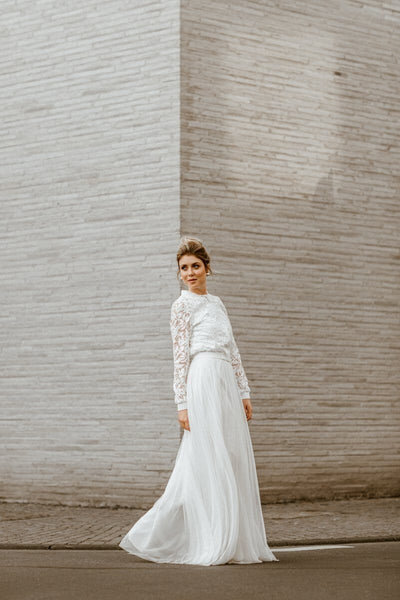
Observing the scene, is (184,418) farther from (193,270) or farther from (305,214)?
(305,214)

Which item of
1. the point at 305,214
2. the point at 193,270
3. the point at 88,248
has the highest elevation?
the point at 305,214

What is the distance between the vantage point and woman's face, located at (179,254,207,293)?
27.4 feet

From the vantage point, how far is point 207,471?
7980 mm

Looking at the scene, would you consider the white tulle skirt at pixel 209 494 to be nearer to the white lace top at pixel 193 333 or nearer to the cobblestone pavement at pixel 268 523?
the white lace top at pixel 193 333

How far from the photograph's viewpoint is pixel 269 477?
1330 centimetres

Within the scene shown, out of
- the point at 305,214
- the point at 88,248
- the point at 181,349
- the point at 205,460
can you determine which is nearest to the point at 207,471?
the point at 205,460

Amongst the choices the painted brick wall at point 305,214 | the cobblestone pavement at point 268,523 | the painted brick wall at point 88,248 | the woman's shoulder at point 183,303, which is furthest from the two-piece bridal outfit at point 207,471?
the painted brick wall at point 305,214

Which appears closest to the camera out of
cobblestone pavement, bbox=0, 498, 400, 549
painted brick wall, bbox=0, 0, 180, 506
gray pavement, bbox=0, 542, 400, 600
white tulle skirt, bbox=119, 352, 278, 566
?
gray pavement, bbox=0, 542, 400, 600

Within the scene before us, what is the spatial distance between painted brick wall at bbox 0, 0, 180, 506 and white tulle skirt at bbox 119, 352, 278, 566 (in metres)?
4.64

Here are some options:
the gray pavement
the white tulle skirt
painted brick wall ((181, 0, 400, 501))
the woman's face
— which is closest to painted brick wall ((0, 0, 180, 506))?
painted brick wall ((181, 0, 400, 501))

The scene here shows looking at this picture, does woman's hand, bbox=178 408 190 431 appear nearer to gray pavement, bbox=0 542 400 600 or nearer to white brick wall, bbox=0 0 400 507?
gray pavement, bbox=0 542 400 600

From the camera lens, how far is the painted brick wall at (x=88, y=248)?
42.5ft

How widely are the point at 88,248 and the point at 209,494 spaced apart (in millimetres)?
5969

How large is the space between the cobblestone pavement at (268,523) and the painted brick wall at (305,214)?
2.69 feet
